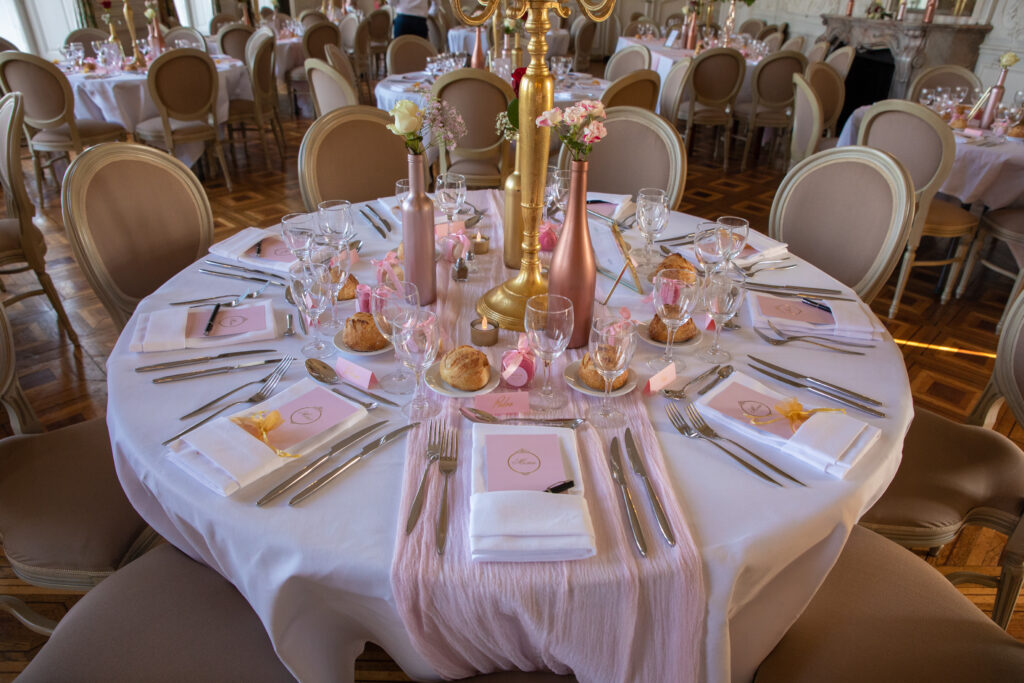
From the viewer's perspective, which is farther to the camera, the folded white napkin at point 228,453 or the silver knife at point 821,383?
the silver knife at point 821,383

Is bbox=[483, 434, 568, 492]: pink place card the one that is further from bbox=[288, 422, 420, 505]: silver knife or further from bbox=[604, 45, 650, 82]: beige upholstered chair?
bbox=[604, 45, 650, 82]: beige upholstered chair

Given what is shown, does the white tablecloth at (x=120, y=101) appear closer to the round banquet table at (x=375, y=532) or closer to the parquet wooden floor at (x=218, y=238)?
the parquet wooden floor at (x=218, y=238)

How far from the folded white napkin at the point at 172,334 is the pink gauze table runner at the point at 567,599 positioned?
0.51m

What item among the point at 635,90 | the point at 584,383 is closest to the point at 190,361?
the point at 584,383

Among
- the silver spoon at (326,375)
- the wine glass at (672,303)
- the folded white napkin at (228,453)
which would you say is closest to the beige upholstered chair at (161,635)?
the folded white napkin at (228,453)

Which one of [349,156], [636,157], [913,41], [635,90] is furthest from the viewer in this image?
[913,41]

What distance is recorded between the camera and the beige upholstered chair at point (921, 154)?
2.55 metres

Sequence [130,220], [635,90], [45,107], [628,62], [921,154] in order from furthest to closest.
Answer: [628,62], [45,107], [635,90], [921,154], [130,220]

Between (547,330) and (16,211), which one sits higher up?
(547,330)

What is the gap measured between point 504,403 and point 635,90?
9.72 ft

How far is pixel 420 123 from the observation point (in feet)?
3.83

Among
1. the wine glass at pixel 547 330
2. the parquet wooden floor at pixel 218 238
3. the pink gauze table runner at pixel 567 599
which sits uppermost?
the wine glass at pixel 547 330

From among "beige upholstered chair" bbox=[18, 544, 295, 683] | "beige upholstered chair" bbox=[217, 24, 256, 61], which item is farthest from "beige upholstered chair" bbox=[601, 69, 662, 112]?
"beige upholstered chair" bbox=[217, 24, 256, 61]

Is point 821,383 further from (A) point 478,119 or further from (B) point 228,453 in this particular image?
(A) point 478,119
